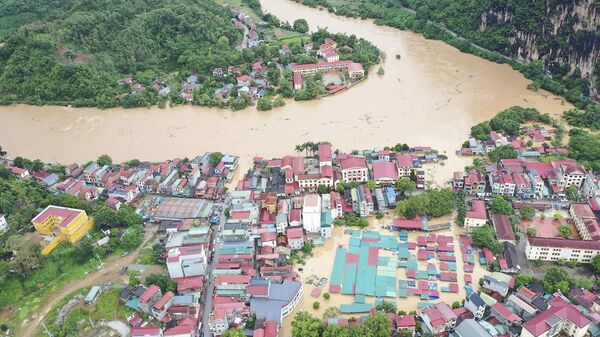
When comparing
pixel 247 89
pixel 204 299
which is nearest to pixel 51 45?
pixel 247 89

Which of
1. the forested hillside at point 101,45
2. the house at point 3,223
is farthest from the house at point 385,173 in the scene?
the forested hillside at point 101,45

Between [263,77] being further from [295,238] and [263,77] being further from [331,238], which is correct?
[295,238]

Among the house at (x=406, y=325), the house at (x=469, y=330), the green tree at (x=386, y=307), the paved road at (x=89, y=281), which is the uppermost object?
the house at (x=469, y=330)

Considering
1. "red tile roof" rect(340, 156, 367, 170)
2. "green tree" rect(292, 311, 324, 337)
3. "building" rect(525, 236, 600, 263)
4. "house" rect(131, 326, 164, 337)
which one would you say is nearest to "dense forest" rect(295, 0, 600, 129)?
"building" rect(525, 236, 600, 263)

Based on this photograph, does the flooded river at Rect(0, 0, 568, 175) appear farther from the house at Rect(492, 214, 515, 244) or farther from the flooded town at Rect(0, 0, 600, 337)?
the house at Rect(492, 214, 515, 244)

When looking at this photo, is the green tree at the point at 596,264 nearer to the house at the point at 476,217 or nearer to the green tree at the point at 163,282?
the house at the point at 476,217

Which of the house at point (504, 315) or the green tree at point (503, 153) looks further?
the green tree at point (503, 153)

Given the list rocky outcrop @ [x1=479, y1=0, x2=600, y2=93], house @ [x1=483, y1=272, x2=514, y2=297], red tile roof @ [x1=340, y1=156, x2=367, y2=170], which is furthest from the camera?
rocky outcrop @ [x1=479, y1=0, x2=600, y2=93]

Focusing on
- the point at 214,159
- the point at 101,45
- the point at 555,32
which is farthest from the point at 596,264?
the point at 101,45
